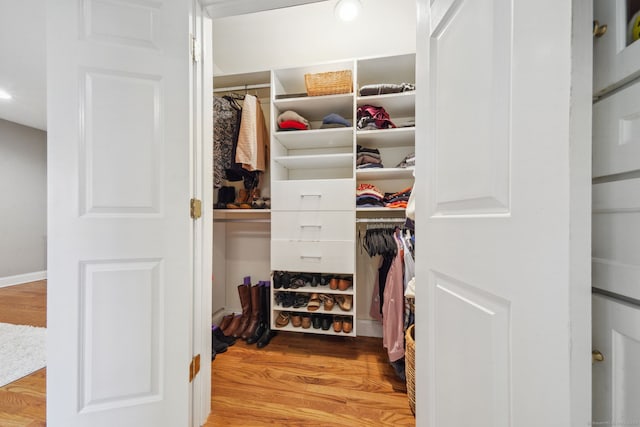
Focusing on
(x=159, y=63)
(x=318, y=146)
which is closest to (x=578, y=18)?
(x=159, y=63)

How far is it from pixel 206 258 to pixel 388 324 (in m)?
1.15

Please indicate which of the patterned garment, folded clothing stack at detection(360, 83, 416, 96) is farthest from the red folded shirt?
folded clothing stack at detection(360, 83, 416, 96)

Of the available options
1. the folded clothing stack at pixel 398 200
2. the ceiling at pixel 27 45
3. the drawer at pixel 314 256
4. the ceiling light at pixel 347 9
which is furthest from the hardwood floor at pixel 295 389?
the ceiling light at pixel 347 9

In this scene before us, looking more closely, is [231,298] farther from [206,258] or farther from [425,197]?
[425,197]

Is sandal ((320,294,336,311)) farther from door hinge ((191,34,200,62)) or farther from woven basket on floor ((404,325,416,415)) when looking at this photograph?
door hinge ((191,34,200,62))

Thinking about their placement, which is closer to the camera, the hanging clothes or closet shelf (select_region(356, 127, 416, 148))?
closet shelf (select_region(356, 127, 416, 148))

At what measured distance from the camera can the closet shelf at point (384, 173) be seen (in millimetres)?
1652

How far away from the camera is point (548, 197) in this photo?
14.1 inches

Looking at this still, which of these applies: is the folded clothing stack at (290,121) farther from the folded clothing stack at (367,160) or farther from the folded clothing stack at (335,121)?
the folded clothing stack at (367,160)

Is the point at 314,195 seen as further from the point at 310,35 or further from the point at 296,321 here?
the point at 310,35

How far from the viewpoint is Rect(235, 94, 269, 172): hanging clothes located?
1.75 m

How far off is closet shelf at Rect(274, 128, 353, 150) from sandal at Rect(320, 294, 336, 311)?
125 cm

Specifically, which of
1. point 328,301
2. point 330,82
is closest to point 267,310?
point 328,301

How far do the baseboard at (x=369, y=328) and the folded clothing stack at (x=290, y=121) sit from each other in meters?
1.68
